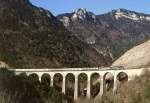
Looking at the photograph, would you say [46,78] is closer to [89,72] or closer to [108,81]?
[89,72]

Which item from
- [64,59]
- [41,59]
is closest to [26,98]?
[41,59]

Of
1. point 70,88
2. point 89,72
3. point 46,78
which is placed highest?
point 89,72

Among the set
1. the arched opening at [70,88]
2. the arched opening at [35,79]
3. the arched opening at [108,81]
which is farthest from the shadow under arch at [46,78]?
the arched opening at [108,81]

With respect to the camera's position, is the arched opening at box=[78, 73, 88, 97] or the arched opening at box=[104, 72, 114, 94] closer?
the arched opening at box=[104, 72, 114, 94]

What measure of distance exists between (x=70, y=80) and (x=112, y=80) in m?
22.0

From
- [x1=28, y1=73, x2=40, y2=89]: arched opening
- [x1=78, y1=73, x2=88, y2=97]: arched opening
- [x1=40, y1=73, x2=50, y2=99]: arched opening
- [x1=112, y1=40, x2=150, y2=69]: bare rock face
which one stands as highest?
[x1=112, y1=40, x2=150, y2=69]: bare rock face

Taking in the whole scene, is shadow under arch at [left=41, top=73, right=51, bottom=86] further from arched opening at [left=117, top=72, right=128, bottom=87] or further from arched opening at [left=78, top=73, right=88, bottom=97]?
arched opening at [left=117, top=72, right=128, bottom=87]

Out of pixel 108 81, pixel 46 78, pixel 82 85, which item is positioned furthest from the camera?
pixel 82 85

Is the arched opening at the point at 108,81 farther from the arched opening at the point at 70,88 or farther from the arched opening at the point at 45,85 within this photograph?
the arched opening at the point at 45,85

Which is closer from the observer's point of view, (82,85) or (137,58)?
(137,58)

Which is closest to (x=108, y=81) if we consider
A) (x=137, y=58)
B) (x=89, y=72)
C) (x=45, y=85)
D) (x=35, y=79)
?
(x=89, y=72)

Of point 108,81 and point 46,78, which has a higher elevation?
point 46,78

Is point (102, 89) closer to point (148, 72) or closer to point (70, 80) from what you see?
point (148, 72)

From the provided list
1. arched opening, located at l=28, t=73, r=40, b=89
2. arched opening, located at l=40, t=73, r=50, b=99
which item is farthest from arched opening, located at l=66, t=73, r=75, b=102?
arched opening, located at l=28, t=73, r=40, b=89
